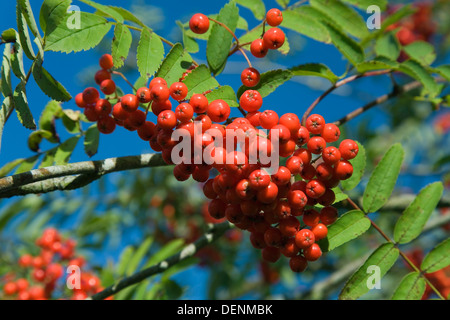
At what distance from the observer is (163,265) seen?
2193mm

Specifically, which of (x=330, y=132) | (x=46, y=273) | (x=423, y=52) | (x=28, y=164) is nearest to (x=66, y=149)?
(x=28, y=164)

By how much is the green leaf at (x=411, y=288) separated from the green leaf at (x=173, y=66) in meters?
1.33

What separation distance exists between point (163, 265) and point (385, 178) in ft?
3.77

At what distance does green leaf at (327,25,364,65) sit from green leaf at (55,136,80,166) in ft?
4.57

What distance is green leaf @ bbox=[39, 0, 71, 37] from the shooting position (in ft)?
5.32

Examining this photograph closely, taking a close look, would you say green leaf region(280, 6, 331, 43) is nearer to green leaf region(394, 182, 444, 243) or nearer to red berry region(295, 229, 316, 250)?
green leaf region(394, 182, 444, 243)

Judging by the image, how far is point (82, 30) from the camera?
176 centimetres

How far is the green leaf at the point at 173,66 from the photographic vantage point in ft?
5.80

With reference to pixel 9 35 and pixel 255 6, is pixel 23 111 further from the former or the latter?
pixel 255 6

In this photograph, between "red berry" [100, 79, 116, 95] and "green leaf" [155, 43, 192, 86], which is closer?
"green leaf" [155, 43, 192, 86]

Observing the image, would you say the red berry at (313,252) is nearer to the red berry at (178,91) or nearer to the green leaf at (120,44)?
the red berry at (178,91)

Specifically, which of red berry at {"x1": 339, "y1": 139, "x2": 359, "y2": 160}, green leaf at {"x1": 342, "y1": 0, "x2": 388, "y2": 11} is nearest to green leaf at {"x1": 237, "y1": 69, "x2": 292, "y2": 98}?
red berry at {"x1": 339, "y1": 139, "x2": 359, "y2": 160}

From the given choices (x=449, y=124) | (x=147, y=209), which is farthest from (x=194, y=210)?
(x=449, y=124)

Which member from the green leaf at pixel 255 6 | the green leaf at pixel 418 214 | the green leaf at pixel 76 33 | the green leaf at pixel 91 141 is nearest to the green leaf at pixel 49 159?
the green leaf at pixel 91 141
